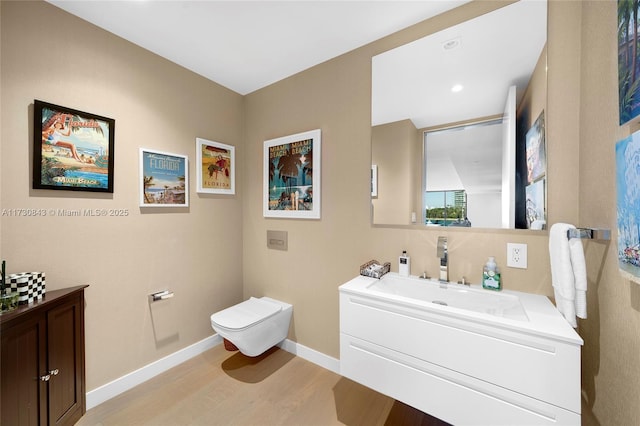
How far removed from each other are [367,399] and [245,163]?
2.35m

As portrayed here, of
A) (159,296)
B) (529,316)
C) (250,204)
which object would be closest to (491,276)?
(529,316)

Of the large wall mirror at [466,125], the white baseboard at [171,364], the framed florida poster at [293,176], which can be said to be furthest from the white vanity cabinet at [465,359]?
the framed florida poster at [293,176]

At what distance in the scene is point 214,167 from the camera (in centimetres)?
236

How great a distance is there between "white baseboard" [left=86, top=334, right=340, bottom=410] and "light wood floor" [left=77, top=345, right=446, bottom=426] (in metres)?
0.04

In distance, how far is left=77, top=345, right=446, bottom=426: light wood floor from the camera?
1.55 m

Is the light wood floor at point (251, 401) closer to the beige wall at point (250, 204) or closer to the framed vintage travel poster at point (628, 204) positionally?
the beige wall at point (250, 204)

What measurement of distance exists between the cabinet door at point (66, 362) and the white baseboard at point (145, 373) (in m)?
0.09

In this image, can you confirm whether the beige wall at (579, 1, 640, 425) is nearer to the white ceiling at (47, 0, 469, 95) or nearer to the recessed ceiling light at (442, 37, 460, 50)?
the recessed ceiling light at (442, 37, 460, 50)

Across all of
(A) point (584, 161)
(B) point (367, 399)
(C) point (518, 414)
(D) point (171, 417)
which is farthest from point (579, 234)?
(D) point (171, 417)

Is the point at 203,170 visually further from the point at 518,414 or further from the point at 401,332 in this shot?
the point at 518,414

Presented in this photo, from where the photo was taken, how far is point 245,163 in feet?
8.68

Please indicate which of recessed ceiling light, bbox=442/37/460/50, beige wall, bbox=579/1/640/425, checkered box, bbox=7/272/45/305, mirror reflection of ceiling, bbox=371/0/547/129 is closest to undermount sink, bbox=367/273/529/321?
beige wall, bbox=579/1/640/425

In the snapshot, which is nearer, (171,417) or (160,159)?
(171,417)

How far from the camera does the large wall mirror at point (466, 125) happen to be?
4.38 feet
